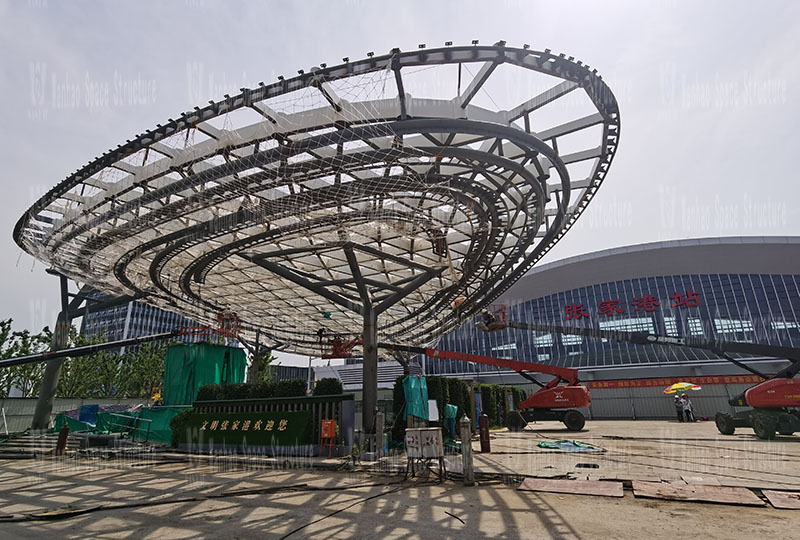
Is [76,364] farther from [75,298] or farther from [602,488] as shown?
[602,488]

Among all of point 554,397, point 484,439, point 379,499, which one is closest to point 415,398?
point 484,439

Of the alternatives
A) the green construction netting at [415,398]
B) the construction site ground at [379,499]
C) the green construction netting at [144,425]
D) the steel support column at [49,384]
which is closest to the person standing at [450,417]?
the green construction netting at [415,398]

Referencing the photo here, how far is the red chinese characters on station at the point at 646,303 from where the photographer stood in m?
60.4

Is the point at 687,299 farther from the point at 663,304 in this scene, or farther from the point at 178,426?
the point at 178,426

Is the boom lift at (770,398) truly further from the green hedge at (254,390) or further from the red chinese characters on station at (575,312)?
the red chinese characters on station at (575,312)

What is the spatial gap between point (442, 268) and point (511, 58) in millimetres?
13875

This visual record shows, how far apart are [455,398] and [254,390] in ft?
34.4

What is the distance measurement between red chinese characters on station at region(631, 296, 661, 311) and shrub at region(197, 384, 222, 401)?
198 ft

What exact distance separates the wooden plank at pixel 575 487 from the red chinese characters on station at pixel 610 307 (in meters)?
60.6

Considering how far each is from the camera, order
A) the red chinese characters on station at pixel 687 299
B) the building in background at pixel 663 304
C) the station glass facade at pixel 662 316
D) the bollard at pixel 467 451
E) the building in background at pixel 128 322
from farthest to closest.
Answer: the building in background at pixel 128 322, the red chinese characters on station at pixel 687 299, the station glass facade at pixel 662 316, the building in background at pixel 663 304, the bollard at pixel 467 451

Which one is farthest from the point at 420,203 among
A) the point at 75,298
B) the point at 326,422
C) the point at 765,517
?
the point at 75,298

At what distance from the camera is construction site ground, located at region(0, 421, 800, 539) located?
6691 mm

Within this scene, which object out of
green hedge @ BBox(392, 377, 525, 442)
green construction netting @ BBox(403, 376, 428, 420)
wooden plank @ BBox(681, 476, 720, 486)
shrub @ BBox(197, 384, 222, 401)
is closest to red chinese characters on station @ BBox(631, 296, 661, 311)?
green hedge @ BBox(392, 377, 525, 442)

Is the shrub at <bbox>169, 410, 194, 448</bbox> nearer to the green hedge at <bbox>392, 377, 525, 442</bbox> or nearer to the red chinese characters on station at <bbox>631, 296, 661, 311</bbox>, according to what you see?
the green hedge at <bbox>392, 377, 525, 442</bbox>
